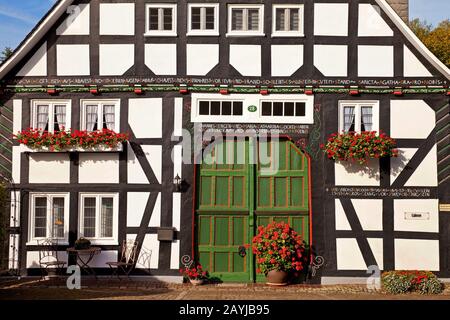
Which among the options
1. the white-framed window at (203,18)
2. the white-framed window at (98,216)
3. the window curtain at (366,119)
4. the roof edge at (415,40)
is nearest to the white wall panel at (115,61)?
the white-framed window at (203,18)

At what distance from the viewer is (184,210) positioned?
46.1 feet

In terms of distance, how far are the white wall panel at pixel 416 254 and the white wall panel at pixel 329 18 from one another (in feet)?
18.4

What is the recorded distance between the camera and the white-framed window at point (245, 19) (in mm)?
14327

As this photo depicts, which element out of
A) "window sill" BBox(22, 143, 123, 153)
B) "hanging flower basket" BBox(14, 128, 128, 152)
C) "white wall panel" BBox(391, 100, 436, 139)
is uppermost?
"white wall panel" BBox(391, 100, 436, 139)

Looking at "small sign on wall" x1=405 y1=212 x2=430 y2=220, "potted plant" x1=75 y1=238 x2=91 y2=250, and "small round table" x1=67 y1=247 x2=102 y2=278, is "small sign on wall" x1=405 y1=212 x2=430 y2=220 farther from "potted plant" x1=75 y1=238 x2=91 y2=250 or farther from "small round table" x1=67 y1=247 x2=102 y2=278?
"potted plant" x1=75 y1=238 x2=91 y2=250

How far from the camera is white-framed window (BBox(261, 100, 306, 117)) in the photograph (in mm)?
14242

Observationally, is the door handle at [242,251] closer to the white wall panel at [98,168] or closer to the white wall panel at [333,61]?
the white wall panel at [98,168]

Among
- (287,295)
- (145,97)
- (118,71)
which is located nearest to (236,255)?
(287,295)

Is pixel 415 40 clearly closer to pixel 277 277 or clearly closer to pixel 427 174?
pixel 427 174

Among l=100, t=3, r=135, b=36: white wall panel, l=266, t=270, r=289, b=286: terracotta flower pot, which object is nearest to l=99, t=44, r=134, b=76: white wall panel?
l=100, t=3, r=135, b=36: white wall panel

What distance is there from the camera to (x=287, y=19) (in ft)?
47.0

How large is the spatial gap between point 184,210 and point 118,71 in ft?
13.0

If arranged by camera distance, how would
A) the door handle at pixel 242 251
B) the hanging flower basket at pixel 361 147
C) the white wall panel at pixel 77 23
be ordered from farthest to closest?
the white wall panel at pixel 77 23, the door handle at pixel 242 251, the hanging flower basket at pixel 361 147

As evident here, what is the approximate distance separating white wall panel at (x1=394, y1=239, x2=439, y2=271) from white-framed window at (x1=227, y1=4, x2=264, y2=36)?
6467mm
